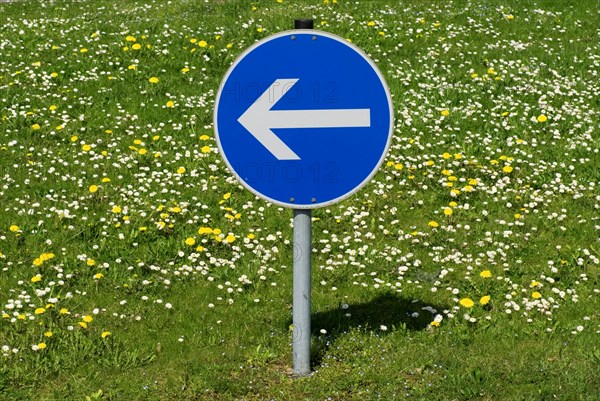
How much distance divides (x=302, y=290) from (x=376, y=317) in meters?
1.04

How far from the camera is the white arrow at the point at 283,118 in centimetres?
507

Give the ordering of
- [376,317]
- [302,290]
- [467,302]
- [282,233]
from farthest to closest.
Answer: [282,233] < [467,302] < [376,317] < [302,290]

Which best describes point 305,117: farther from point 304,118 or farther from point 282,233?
point 282,233

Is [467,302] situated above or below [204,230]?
below

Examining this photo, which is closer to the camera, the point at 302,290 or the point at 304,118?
the point at 304,118

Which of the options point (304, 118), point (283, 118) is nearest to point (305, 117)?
point (304, 118)

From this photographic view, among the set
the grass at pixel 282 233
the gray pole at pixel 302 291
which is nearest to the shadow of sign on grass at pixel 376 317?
the grass at pixel 282 233

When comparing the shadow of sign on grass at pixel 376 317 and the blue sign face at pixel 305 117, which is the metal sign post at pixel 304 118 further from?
the shadow of sign on grass at pixel 376 317

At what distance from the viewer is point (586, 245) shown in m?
7.55

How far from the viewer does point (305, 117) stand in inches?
199

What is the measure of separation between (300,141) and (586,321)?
2.52 meters

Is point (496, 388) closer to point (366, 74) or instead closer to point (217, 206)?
point (366, 74)

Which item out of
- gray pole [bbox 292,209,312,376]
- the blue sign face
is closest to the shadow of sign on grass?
gray pole [bbox 292,209,312,376]

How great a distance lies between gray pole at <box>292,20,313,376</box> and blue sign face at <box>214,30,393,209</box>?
196 millimetres
